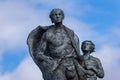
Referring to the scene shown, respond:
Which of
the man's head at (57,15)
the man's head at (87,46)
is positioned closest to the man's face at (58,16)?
the man's head at (57,15)

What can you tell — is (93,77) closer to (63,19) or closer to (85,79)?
(85,79)

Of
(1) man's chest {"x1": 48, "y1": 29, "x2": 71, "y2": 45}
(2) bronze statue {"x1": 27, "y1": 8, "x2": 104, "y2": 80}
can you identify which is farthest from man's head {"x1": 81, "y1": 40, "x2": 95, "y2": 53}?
(1) man's chest {"x1": 48, "y1": 29, "x2": 71, "y2": 45}

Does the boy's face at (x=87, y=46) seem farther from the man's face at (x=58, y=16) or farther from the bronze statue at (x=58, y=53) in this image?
the man's face at (x=58, y=16)

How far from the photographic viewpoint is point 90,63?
25.5 metres

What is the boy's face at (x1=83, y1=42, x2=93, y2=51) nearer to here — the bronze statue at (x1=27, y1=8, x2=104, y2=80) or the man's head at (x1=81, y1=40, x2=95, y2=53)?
the man's head at (x1=81, y1=40, x2=95, y2=53)

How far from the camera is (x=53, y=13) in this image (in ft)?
81.7

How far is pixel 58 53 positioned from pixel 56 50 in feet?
0.39

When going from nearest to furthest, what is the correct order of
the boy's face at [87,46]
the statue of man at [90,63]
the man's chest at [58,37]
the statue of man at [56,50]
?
the statue of man at [56,50]
the man's chest at [58,37]
the statue of man at [90,63]
the boy's face at [87,46]

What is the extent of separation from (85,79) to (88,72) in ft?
1.35

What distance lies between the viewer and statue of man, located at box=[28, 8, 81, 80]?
24500mm

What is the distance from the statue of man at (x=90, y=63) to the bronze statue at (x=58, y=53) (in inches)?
6.8

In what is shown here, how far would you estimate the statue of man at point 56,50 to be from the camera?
24500mm

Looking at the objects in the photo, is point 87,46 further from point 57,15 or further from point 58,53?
point 57,15

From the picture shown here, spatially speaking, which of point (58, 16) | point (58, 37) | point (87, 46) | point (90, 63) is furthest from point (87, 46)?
point (58, 16)
